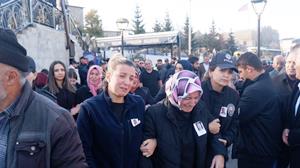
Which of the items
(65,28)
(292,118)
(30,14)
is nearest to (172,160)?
(292,118)

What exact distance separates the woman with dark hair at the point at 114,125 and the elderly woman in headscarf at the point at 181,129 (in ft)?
0.40

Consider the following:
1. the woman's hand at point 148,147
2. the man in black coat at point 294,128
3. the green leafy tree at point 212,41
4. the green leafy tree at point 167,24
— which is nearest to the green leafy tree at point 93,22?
the green leafy tree at point 167,24

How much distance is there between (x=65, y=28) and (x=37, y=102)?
45.5ft

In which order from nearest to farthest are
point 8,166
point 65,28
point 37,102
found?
point 8,166 → point 37,102 → point 65,28

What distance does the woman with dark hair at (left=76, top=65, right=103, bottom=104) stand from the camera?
5.57 m

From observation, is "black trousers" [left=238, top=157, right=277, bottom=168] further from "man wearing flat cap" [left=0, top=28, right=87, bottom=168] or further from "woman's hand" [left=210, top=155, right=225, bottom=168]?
"man wearing flat cap" [left=0, top=28, right=87, bottom=168]

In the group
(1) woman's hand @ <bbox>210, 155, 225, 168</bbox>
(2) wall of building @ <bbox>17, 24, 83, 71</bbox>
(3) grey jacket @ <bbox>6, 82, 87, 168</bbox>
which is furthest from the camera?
(2) wall of building @ <bbox>17, 24, 83, 71</bbox>

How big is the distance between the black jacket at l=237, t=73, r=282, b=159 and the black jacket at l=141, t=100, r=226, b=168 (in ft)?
4.65

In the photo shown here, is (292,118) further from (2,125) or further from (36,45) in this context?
(36,45)

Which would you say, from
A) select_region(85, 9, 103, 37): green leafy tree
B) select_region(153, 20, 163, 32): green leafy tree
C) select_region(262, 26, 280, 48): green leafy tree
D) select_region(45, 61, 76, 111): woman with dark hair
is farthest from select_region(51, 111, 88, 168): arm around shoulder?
select_region(262, 26, 280, 48): green leafy tree

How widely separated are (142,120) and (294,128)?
1867 mm

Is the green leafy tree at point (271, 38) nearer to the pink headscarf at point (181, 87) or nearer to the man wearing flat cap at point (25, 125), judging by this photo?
the pink headscarf at point (181, 87)

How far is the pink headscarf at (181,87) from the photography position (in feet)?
10.0

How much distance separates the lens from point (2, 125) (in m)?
2.09
